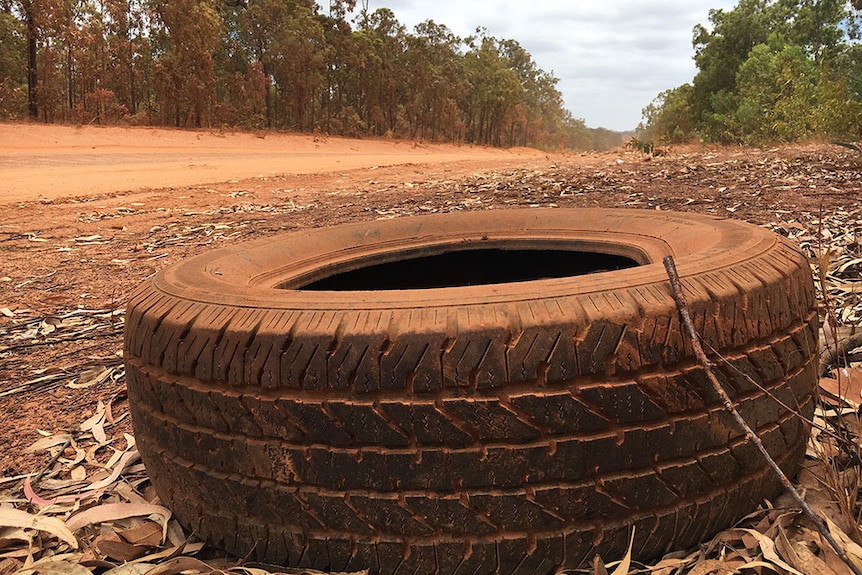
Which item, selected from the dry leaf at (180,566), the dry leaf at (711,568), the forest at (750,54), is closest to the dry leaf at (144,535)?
the dry leaf at (180,566)

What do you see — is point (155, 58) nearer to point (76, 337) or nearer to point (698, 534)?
point (76, 337)

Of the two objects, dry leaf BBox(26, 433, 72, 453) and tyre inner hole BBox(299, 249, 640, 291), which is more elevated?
tyre inner hole BBox(299, 249, 640, 291)

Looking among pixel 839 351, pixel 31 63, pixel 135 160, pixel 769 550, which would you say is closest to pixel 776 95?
→ pixel 135 160

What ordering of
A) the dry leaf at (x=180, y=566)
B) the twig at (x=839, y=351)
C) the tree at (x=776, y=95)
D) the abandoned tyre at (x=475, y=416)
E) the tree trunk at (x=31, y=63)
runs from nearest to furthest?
1. the abandoned tyre at (x=475, y=416)
2. the dry leaf at (x=180, y=566)
3. the twig at (x=839, y=351)
4. the tree at (x=776, y=95)
5. the tree trunk at (x=31, y=63)

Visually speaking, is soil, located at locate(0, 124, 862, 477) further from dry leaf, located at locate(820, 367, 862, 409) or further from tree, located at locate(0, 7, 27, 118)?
tree, located at locate(0, 7, 27, 118)

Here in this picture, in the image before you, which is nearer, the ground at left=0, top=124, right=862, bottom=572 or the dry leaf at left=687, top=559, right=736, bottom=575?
the dry leaf at left=687, top=559, right=736, bottom=575

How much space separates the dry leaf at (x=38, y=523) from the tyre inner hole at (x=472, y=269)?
4.21 feet

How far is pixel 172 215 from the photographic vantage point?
25.2 ft

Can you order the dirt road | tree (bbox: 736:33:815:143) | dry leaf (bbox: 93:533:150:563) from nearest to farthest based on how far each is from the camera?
dry leaf (bbox: 93:533:150:563) → the dirt road → tree (bbox: 736:33:815:143)

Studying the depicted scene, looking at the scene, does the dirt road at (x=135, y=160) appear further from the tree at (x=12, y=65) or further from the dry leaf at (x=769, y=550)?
the dry leaf at (x=769, y=550)

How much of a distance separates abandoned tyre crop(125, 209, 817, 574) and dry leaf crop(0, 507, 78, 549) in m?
0.41

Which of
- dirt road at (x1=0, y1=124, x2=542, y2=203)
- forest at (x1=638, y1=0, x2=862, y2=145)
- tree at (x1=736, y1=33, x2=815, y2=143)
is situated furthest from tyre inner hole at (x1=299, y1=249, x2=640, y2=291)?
forest at (x1=638, y1=0, x2=862, y2=145)

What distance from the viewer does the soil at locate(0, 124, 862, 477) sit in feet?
9.99

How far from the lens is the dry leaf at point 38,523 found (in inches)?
72.2
